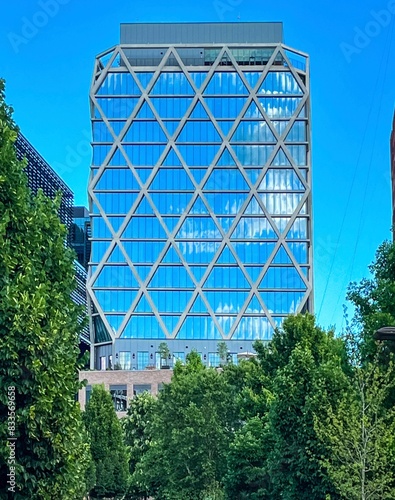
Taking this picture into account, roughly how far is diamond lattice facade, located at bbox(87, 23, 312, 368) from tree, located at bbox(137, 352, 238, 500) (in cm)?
7669

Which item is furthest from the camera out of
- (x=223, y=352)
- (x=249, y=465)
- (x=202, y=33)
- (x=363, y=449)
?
(x=202, y=33)

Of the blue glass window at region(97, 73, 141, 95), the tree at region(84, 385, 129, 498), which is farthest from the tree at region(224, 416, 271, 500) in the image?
the blue glass window at region(97, 73, 141, 95)

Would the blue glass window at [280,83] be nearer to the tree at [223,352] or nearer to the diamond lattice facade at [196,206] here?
the diamond lattice facade at [196,206]

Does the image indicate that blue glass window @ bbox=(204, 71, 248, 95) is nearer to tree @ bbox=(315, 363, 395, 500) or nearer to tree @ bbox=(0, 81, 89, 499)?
tree @ bbox=(315, 363, 395, 500)

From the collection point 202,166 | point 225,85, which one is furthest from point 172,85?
point 202,166

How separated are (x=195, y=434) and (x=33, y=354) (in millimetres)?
44739

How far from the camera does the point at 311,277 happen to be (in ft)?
495

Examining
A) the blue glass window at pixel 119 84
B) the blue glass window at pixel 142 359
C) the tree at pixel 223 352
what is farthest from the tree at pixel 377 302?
the blue glass window at pixel 119 84

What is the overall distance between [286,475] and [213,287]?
345 ft

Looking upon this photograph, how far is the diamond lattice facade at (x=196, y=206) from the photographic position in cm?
14975

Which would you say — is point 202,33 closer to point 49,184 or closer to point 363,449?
point 49,184

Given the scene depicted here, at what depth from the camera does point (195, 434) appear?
6719 cm

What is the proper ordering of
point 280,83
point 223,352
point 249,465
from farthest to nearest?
1. point 280,83
2. point 223,352
3. point 249,465

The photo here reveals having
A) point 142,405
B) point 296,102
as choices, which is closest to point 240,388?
point 142,405
